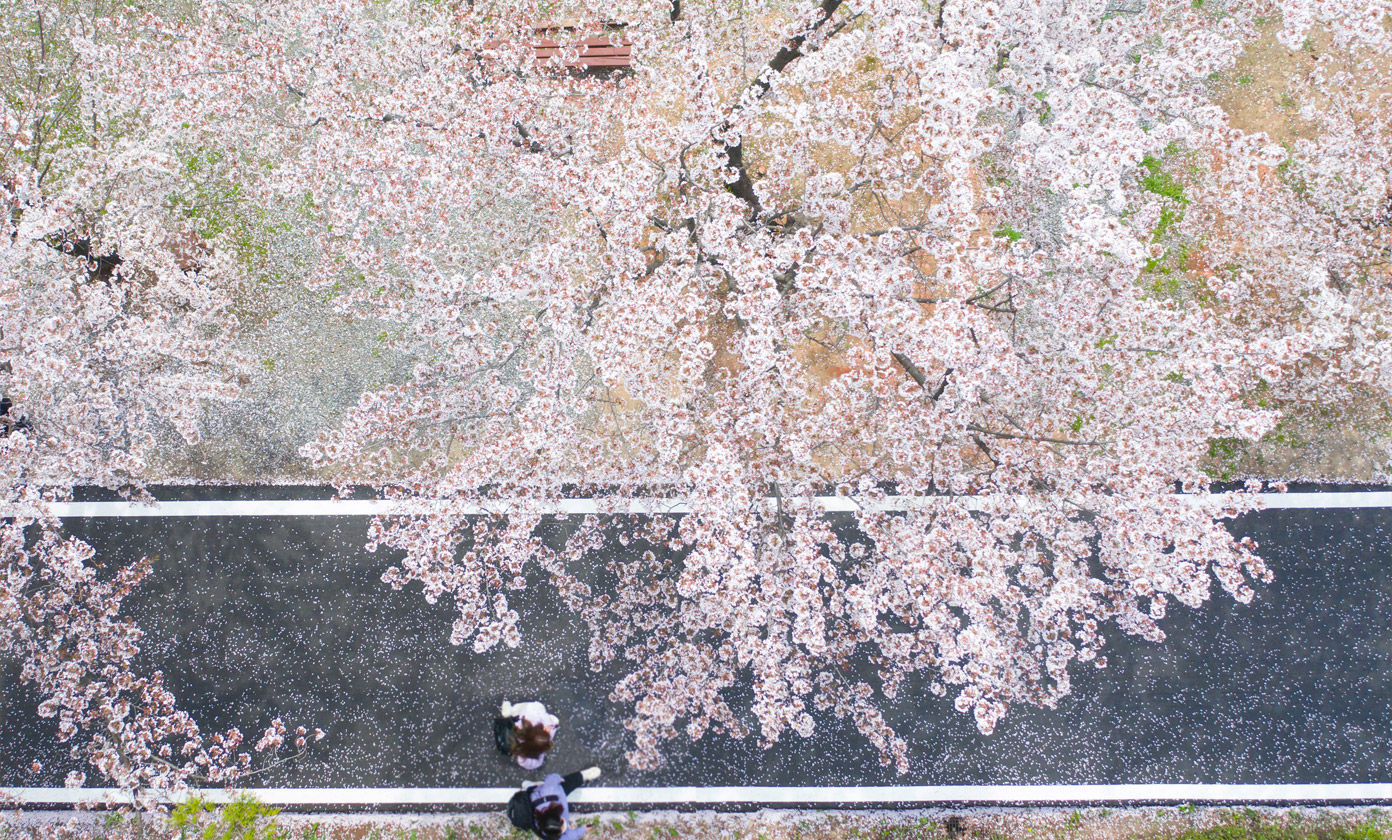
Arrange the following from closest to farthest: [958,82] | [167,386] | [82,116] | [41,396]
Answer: [958,82] < [41,396] < [167,386] < [82,116]

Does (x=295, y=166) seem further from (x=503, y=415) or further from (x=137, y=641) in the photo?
(x=137, y=641)

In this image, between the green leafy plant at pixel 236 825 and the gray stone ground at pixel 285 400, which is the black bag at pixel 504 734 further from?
the gray stone ground at pixel 285 400

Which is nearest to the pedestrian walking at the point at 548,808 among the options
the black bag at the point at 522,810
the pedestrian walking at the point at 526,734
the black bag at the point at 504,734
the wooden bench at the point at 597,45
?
the black bag at the point at 522,810

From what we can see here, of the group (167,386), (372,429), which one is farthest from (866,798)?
(167,386)

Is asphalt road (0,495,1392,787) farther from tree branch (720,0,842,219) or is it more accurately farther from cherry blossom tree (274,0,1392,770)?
tree branch (720,0,842,219)

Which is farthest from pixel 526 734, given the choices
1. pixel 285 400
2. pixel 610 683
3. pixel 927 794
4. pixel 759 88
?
pixel 759 88

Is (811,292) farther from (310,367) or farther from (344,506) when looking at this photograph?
(310,367)

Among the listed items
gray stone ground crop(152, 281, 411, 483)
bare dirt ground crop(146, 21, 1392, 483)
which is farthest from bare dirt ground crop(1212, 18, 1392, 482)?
gray stone ground crop(152, 281, 411, 483)
